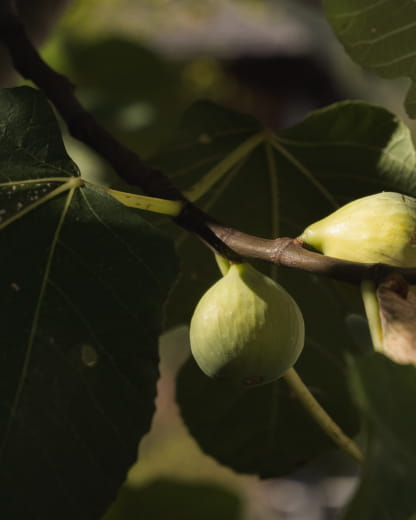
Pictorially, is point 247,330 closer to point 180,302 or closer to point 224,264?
point 224,264

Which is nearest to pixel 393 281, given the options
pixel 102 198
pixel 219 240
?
pixel 219 240

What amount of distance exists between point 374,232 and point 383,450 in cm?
20

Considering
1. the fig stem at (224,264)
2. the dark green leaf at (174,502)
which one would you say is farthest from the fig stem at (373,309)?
the dark green leaf at (174,502)

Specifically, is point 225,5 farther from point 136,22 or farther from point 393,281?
point 393,281

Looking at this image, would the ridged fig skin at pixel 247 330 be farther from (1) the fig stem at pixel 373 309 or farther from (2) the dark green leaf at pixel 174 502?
(2) the dark green leaf at pixel 174 502

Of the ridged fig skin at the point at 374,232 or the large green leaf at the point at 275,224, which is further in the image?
the large green leaf at the point at 275,224

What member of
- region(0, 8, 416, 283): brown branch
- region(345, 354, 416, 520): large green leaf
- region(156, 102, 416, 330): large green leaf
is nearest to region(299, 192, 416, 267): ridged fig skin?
region(0, 8, 416, 283): brown branch

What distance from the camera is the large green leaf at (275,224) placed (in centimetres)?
88

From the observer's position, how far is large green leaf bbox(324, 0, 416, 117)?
0.69 metres

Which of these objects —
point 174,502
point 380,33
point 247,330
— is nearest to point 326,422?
point 247,330

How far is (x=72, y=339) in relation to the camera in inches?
23.4

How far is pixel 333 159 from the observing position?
0.89 metres

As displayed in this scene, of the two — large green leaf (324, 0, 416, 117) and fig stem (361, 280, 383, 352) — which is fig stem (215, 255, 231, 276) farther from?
large green leaf (324, 0, 416, 117)

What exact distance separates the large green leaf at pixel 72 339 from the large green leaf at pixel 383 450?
239mm
